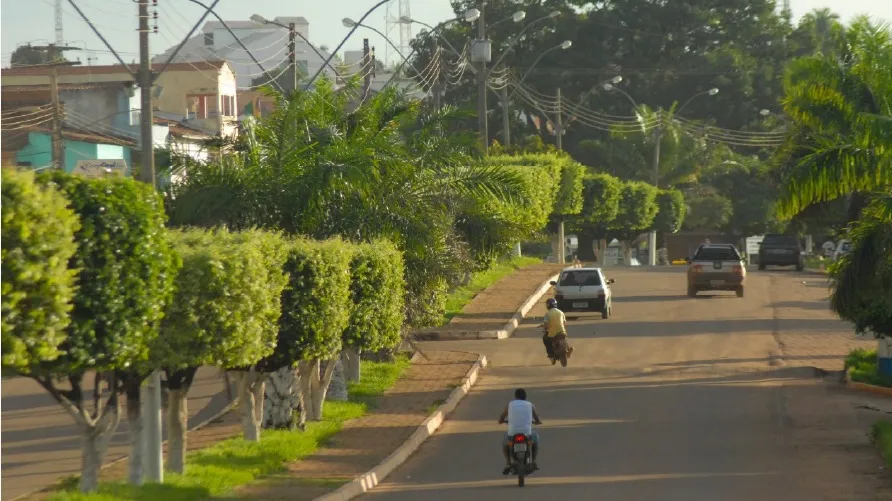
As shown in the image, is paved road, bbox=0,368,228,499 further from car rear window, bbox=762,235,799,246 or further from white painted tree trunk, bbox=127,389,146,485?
car rear window, bbox=762,235,799,246

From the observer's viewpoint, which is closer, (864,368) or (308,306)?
(308,306)

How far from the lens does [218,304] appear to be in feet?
47.7

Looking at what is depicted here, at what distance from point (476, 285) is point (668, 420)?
79.7 feet

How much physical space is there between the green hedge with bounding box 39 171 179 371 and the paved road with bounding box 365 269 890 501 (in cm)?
510

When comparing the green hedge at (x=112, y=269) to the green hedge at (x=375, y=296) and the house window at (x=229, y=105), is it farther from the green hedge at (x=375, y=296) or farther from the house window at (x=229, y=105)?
the house window at (x=229, y=105)

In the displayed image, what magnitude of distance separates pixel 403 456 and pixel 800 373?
41.3 ft

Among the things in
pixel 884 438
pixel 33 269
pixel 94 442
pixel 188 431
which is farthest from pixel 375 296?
pixel 33 269

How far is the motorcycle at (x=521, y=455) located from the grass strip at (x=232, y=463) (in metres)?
2.99

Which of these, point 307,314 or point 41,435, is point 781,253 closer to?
point 41,435

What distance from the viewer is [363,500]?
16.1 metres

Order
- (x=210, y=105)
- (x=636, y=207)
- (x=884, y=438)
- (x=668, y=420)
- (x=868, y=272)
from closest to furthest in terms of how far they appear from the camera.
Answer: (x=884, y=438) < (x=868, y=272) < (x=668, y=420) < (x=210, y=105) < (x=636, y=207)

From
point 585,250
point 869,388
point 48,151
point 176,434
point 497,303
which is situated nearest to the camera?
point 176,434

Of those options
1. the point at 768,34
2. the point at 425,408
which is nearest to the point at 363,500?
the point at 425,408

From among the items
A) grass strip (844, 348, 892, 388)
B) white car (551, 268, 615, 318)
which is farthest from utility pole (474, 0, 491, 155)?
grass strip (844, 348, 892, 388)
